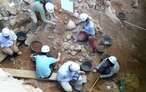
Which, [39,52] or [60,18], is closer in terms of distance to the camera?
[39,52]

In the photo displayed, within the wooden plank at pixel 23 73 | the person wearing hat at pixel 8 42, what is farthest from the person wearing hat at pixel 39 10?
the wooden plank at pixel 23 73

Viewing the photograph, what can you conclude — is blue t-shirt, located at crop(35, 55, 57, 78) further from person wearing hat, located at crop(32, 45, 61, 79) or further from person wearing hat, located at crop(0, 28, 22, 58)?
person wearing hat, located at crop(0, 28, 22, 58)

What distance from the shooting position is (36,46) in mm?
14500

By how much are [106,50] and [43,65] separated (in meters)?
2.70

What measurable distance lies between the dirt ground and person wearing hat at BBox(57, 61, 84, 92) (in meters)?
0.37

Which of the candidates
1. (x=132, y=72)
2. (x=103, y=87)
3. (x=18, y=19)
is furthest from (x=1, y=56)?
(x=132, y=72)

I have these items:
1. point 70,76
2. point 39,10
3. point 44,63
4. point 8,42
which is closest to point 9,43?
point 8,42

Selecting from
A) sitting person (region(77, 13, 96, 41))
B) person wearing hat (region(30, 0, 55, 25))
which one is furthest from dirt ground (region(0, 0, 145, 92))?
sitting person (region(77, 13, 96, 41))

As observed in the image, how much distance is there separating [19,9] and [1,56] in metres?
2.23

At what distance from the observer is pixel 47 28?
49.3 feet

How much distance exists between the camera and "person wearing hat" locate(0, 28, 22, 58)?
13645 mm

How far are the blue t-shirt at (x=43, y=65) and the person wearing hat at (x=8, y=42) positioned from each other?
3.40 ft

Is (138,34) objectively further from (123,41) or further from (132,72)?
(132,72)

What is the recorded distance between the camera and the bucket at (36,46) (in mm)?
14341
